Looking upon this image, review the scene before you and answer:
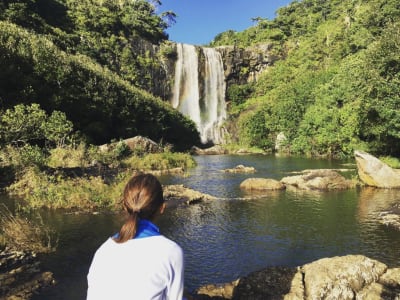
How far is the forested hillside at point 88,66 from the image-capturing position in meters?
38.7

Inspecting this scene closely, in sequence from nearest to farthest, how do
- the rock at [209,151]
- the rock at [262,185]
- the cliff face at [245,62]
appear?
the rock at [262,185]
the rock at [209,151]
the cliff face at [245,62]

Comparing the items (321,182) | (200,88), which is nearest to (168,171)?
(321,182)

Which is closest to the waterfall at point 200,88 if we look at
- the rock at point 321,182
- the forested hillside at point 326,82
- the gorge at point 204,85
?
the gorge at point 204,85

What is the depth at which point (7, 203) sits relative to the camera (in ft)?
64.0

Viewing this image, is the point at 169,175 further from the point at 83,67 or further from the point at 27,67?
the point at 83,67

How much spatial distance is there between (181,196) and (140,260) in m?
18.3

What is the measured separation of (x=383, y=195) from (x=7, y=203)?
2127 centimetres

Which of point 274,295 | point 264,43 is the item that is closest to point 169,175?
point 274,295

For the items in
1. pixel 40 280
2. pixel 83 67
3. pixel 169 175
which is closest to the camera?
pixel 40 280

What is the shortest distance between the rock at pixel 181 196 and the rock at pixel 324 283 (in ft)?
38.8

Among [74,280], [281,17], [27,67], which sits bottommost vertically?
[74,280]

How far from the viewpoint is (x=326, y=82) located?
61.2 m

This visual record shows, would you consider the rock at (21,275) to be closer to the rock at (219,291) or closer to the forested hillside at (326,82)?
the rock at (219,291)

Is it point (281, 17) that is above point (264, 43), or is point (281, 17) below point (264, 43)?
above
